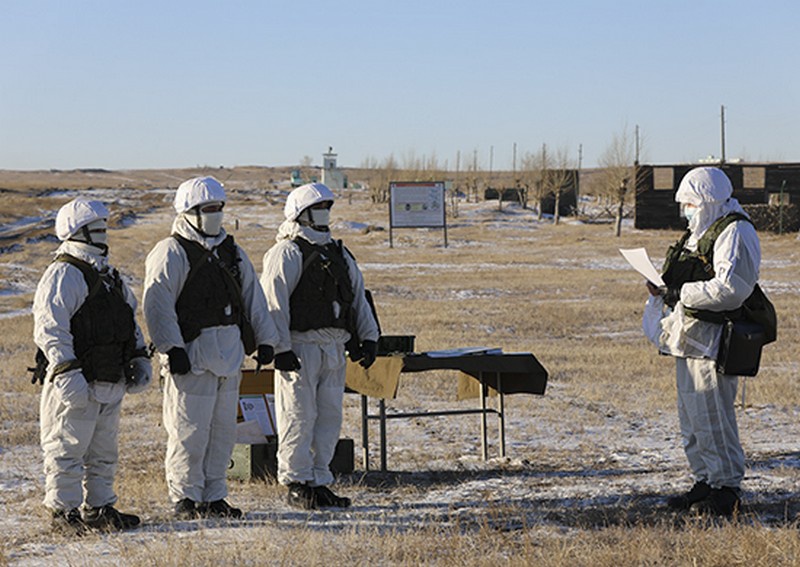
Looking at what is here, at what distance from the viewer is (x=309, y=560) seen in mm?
5734

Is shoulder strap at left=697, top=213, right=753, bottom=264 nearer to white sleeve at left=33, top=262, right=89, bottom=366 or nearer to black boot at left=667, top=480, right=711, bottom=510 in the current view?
black boot at left=667, top=480, right=711, bottom=510

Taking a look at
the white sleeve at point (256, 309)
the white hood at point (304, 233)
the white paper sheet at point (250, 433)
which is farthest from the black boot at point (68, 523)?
the white hood at point (304, 233)

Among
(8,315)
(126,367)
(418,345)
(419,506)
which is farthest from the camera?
(8,315)

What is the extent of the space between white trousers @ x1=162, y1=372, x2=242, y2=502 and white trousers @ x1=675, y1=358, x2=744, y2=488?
2902 mm

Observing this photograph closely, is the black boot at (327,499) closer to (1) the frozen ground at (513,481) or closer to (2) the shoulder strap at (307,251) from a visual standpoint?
(1) the frozen ground at (513,481)

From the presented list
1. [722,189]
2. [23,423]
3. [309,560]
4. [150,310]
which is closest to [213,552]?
[309,560]

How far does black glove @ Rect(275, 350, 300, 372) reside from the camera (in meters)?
7.55

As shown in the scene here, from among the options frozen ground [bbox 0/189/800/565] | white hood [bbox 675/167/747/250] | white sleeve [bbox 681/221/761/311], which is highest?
white hood [bbox 675/167/747/250]

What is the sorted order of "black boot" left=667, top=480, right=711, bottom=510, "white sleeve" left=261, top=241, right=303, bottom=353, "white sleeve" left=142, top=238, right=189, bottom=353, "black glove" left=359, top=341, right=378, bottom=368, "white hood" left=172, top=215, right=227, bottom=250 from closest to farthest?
"white sleeve" left=142, top=238, right=189, bottom=353
"black boot" left=667, top=480, right=711, bottom=510
"white hood" left=172, top=215, right=227, bottom=250
"white sleeve" left=261, top=241, right=303, bottom=353
"black glove" left=359, top=341, right=378, bottom=368

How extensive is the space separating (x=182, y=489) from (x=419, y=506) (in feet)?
5.13

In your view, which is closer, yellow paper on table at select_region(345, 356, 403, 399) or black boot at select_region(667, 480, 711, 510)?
black boot at select_region(667, 480, 711, 510)

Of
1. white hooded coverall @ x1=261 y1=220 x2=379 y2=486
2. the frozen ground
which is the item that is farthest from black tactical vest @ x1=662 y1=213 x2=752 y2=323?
white hooded coverall @ x1=261 y1=220 x2=379 y2=486

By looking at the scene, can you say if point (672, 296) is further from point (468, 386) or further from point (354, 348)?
point (468, 386)

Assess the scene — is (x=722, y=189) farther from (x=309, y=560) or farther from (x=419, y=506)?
(x=309, y=560)
